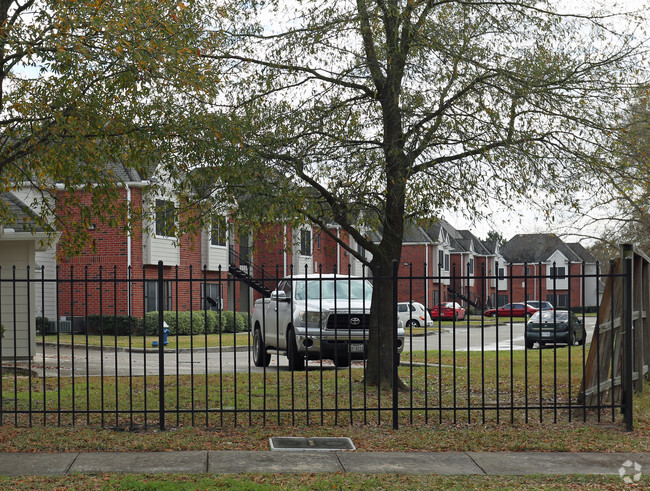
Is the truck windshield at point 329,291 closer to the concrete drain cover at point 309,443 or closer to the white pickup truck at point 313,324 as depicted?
the white pickup truck at point 313,324

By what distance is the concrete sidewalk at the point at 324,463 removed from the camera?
24.5 feet

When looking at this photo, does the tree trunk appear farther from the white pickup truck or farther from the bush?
the bush

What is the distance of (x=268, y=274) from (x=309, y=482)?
34889 millimetres

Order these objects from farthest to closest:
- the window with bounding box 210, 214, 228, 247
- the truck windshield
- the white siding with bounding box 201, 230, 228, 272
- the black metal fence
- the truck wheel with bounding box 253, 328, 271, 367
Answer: the white siding with bounding box 201, 230, 228, 272 < the truck wheel with bounding box 253, 328, 271, 367 < the truck windshield < the window with bounding box 210, 214, 228, 247 < the black metal fence

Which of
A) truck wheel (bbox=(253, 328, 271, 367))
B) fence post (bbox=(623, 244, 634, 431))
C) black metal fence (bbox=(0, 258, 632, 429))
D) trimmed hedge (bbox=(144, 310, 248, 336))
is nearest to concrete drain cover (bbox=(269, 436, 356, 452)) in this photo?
black metal fence (bbox=(0, 258, 632, 429))

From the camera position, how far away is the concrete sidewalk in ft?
24.5

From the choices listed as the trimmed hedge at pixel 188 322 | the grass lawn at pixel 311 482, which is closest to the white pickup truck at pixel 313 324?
the grass lawn at pixel 311 482

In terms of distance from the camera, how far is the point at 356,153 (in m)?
11.6

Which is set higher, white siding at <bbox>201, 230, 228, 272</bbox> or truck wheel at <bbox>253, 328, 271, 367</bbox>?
white siding at <bbox>201, 230, 228, 272</bbox>

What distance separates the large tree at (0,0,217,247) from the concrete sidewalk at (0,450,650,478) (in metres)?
3.98

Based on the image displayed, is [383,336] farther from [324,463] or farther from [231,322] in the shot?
[231,322]

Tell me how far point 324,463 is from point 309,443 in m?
1.04

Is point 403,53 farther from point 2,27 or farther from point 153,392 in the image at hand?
point 153,392

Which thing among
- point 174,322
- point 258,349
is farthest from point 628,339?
point 174,322
